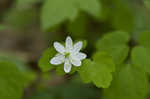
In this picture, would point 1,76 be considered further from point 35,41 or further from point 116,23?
point 35,41

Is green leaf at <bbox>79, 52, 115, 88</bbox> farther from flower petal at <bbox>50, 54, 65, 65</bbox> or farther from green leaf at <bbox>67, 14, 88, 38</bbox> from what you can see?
green leaf at <bbox>67, 14, 88, 38</bbox>

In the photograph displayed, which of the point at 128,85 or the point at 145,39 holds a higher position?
the point at 145,39

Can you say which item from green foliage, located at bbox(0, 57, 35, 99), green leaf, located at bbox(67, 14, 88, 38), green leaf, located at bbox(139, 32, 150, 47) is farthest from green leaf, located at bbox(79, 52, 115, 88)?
green leaf, located at bbox(67, 14, 88, 38)

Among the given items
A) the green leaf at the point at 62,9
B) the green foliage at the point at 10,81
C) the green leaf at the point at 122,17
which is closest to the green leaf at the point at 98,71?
the green foliage at the point at 10,81

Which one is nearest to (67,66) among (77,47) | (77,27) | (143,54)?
(77,47)

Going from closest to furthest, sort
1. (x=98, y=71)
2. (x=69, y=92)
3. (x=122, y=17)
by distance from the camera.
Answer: (x=98, y=71) → (x=69, y=92) → (x=122, y=17)

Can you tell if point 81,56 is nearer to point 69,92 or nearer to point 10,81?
point 10,81

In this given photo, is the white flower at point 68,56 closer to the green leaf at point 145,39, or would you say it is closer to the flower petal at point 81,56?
the flower petal at point 81,56
